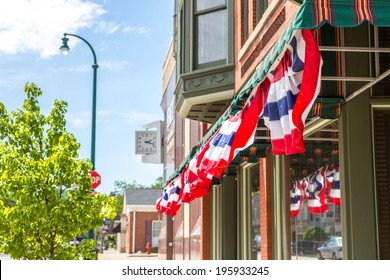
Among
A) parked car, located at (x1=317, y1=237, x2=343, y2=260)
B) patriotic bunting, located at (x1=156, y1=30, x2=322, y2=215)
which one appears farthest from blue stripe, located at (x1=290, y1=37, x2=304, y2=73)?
parked car, located at (x1=317, y1=237, x2=343, y2=260)

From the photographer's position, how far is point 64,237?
1342 centimetres

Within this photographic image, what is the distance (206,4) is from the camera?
1571 centimetres

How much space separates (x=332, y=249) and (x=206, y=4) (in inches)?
326

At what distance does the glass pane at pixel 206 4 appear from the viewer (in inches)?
609

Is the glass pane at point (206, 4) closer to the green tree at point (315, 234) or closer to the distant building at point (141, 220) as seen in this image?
the green tree at point (315, 234)

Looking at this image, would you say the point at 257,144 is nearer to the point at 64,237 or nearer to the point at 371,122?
the point at 371,122

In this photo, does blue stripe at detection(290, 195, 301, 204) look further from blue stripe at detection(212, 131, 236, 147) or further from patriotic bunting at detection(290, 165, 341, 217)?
blue stripe at detection(212, 131, 236, 147)

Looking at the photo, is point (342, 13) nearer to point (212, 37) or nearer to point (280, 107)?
point (280, 107)

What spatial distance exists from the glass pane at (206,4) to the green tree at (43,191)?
13.4 feet

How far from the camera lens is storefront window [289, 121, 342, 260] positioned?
8742 millimetres

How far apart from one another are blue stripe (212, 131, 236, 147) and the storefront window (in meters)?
1.54

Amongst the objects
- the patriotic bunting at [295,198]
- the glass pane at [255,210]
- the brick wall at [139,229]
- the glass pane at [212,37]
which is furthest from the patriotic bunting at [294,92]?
the brick wall at [139,229]

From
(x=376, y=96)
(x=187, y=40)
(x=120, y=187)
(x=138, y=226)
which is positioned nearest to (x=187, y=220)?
(x=187, y=40)
